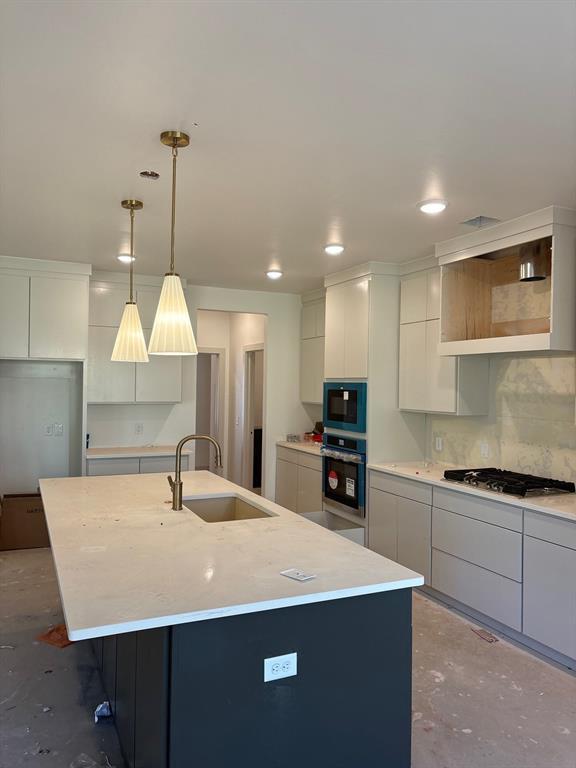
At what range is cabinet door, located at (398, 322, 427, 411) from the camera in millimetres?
4492

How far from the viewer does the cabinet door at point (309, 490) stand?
5.53m

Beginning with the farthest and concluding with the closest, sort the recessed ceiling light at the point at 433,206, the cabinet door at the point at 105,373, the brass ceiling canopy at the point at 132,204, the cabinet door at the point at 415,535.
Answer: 1. the cabinet door at the point at 105,373
2. the cabinet door at the point at 415,535
3. the brass ceiling canopy at the point at 132,204
4. the recessed ceiling light at the point at 433,206

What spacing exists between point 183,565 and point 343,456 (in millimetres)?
3128

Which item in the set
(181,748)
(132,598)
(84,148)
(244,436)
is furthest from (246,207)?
(244,436)

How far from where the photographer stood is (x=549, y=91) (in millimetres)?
1944

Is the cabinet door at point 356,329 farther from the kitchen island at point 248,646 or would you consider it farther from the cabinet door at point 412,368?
the kitchen island at point 248,646

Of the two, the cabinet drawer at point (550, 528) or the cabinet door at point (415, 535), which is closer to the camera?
the cabinet drawer at point (550, 528)

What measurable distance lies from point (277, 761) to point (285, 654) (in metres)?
0.31

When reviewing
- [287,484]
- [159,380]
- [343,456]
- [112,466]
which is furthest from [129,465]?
[343,456]

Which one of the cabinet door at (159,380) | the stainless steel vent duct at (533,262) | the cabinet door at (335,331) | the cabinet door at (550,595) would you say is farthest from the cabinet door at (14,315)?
the cabinet door at (550,595)

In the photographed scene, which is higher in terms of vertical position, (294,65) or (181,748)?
(294,65)

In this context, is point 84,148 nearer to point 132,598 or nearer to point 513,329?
point 132,598

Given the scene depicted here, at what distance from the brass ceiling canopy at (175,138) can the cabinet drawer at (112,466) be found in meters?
3.43

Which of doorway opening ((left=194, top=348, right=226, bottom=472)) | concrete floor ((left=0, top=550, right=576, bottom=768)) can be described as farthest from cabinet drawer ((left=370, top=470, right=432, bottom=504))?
doorway opening ((left=194, top=348, right=226, bottom=472))
